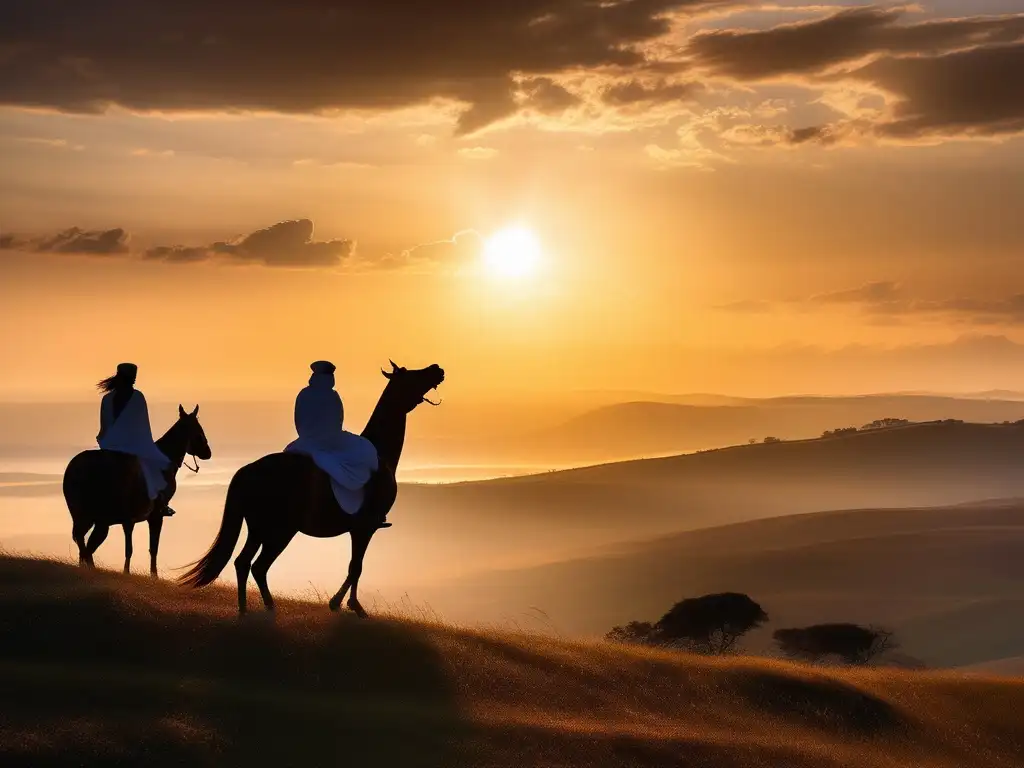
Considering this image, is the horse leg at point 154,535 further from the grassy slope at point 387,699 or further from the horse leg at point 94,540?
the grassy slope at point 387,699

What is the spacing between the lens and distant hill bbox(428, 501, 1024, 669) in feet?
189

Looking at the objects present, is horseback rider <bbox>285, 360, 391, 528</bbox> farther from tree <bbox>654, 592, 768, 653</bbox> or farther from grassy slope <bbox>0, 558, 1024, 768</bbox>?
tree <bbox>654, 592, 768, 653</bbox>

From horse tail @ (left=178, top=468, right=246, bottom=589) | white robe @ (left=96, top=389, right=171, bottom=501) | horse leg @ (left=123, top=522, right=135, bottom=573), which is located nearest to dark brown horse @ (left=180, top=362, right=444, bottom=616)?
horse tail @ (left=178, top=468, right=246, bottom=589)

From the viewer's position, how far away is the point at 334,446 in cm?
2016

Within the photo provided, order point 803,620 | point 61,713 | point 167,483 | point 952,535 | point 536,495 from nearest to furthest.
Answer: point 61,713, point 167,483, point 803,620, point 952,535, point 536,495

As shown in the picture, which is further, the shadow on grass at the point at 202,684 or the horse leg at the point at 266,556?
the horse leg at the point at 266,556

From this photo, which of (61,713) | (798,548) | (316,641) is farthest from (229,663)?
(798,548)

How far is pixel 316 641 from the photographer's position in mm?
18891

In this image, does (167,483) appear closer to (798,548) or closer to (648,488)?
(798,548)

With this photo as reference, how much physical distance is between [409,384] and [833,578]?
53.2m

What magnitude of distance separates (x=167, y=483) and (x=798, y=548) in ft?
191

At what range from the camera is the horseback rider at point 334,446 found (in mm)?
19734

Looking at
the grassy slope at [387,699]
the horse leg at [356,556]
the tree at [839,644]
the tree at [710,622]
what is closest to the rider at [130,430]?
the grassy slope at [387,699]

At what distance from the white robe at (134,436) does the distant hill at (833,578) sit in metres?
31.7
